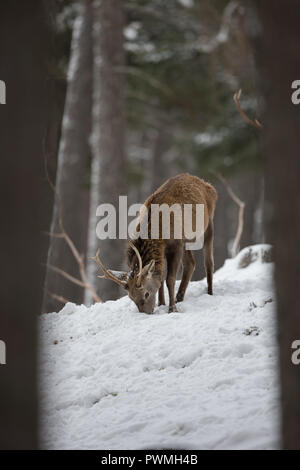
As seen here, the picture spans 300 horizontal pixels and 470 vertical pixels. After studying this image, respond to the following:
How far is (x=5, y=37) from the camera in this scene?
2496mm

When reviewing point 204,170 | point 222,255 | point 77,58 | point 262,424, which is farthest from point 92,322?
point 222,255

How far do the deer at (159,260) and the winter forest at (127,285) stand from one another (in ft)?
0.07

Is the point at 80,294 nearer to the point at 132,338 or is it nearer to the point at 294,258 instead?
the point at 132,338

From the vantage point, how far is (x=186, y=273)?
23.8 ft

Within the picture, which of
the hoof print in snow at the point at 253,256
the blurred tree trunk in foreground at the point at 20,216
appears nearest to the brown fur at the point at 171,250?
the hoof print in snow at the point at 253,256

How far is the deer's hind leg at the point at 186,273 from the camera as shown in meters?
7.16

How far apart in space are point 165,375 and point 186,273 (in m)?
2.64

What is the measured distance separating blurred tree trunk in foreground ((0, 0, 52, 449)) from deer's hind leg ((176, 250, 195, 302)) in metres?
4.71

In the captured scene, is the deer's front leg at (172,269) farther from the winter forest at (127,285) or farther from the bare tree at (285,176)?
the bare tree at (285,176)

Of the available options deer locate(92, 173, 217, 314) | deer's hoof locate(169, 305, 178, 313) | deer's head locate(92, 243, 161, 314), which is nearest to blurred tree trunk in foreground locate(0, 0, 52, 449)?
deer locate(92, 173, 217, 314)

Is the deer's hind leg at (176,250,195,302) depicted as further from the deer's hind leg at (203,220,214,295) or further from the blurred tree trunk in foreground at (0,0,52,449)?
the blurred tree trunk in foreground at (0,0,52,449)

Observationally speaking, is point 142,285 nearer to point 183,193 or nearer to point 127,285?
point 127,285

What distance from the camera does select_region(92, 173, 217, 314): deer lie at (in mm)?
6590

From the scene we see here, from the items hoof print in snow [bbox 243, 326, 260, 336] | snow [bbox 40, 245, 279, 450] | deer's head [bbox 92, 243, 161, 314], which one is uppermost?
deer's head [bbox 92, 243, 161, 314]
